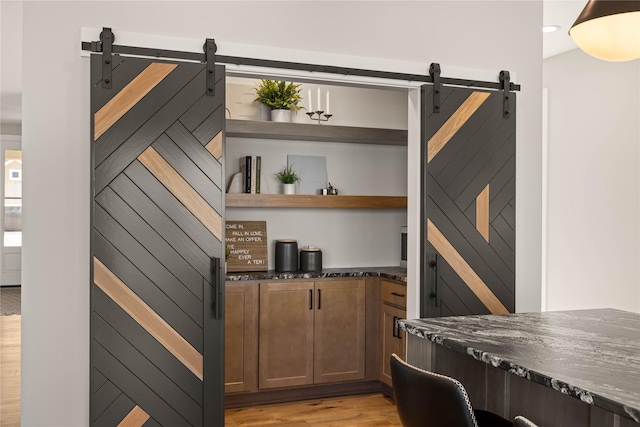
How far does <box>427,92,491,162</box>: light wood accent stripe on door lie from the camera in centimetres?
358

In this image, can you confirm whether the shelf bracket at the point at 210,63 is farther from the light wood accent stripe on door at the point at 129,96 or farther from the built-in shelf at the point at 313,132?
the built-in shelf at the point at 313,132

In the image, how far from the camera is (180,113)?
3.03m

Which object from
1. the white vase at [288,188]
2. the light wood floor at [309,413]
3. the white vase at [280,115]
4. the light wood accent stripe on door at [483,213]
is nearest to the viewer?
the light wood accent stripe on door at [483,213]

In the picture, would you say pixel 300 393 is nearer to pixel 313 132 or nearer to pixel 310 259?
pixel 310 259

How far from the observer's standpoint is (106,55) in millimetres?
2908

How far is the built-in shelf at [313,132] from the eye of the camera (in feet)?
14.4

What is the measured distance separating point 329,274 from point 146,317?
1692 mm

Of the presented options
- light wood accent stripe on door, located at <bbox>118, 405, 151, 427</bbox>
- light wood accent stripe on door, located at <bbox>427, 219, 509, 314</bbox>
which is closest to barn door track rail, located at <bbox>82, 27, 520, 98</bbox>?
light wood accent stripe on door, located at <bbox>427, 219, 509, 314</bbox>

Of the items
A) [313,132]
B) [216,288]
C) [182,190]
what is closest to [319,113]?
[313,132]

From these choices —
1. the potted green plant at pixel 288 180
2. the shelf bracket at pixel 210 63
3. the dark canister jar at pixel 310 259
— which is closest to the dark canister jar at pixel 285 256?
the dark canister jar at pixel 310 259

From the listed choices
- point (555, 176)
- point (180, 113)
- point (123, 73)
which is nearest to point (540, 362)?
point (180, 113)

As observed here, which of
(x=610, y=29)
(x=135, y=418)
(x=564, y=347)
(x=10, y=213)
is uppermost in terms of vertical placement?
(x=610, y=29)

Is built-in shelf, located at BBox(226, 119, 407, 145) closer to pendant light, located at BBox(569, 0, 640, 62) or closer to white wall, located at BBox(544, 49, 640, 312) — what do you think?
white wall, located at BBox(544, 49, 640, 312)

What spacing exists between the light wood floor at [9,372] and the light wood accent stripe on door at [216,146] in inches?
86.4
